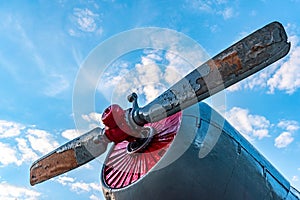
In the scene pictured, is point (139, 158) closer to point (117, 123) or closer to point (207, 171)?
point (117, 123)

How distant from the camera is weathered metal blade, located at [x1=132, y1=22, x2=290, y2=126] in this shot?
2939mm

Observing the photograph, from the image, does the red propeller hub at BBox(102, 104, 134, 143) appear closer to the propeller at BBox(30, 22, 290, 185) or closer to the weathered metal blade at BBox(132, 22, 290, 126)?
the propeller at BBox(30, 22, 290, 185)

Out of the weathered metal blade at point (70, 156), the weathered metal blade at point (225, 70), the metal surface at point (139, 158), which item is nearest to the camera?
the weathered metal blade at point (225, 70)

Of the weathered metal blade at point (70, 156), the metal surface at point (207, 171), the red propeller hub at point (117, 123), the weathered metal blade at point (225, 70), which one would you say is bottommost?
the metal surface at point (207, 171)

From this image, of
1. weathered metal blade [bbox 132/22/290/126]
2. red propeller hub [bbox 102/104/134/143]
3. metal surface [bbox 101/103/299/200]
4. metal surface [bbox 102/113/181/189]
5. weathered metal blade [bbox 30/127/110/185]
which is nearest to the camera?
weathered metal blade [bbox 132/22/290/126]

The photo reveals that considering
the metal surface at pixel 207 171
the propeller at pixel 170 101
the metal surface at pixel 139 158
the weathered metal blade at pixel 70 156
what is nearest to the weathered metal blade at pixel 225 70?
the propeller at pixel 170 101

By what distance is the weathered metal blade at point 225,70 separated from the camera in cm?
294

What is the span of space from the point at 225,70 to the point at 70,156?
2.58 m

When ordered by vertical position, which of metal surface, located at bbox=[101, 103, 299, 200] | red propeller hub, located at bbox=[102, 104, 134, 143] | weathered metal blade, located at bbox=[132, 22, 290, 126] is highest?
red propeller hub, located at bbox=[102, 104, 134, 143]

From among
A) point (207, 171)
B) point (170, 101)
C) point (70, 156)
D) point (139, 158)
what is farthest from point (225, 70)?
point (70, 156)

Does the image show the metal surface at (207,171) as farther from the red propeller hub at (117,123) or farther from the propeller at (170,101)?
the red propeller hub at (117,123)

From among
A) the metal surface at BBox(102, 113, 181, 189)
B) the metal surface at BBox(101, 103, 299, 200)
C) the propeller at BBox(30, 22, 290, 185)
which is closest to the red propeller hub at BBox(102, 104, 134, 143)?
the propeller at BBox(30, 22, 290, 185)

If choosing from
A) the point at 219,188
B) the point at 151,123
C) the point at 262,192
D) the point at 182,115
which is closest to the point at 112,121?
the point at 151,123

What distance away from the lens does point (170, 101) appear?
147 inches
